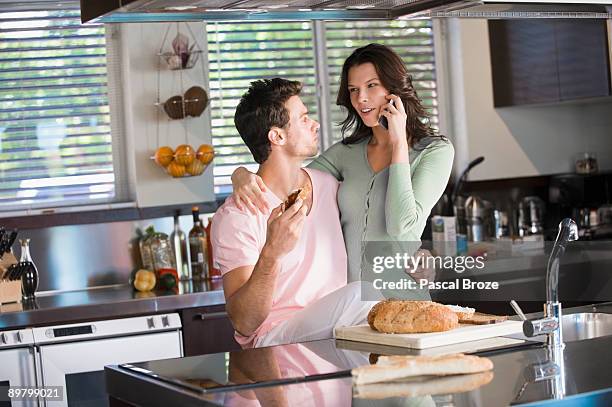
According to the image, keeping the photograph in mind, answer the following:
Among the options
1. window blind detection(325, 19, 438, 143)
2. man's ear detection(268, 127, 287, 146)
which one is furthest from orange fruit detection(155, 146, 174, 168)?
man's ear detection(268, 127, 287, 146)

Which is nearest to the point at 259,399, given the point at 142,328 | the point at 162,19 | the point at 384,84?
the point at 162,19

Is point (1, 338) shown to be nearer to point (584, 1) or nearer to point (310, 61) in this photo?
point (310, 61)

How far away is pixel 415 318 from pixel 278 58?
3.23 meters

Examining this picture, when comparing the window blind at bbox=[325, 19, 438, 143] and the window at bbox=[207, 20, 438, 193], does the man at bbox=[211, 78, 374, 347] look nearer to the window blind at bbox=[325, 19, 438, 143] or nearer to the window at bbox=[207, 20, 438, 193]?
the window at bbox=[207, 20, 438, 193]

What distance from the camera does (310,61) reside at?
5598mm

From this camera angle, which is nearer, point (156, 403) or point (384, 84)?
point (156, 403)

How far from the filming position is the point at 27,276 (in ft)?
15.6

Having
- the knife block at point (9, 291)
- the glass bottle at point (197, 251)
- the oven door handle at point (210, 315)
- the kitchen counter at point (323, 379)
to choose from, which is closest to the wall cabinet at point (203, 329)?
the oven door handle at point (210, 315)

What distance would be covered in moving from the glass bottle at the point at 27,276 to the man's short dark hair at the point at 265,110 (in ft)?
6.80

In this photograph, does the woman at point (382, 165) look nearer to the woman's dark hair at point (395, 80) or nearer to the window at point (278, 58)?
the woman's dark hair at point (395, 80)

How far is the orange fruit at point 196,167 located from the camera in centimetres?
507

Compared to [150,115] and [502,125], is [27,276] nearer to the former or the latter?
[150,115]

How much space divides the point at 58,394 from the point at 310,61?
7.34 ft

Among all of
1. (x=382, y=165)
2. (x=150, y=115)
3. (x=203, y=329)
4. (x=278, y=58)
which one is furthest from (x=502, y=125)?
(x=382, y=165)
